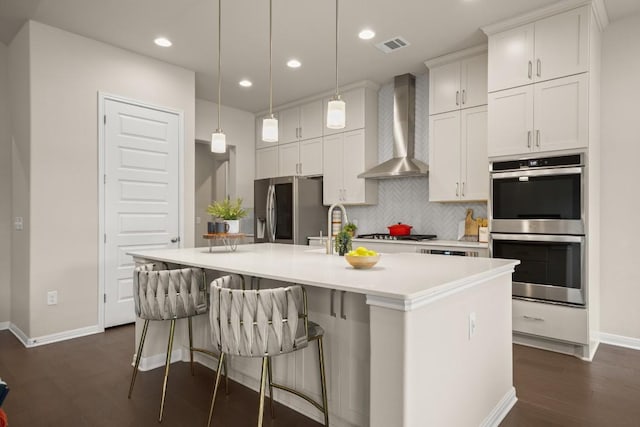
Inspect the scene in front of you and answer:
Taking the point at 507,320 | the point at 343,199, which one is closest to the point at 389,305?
the point at 507,320

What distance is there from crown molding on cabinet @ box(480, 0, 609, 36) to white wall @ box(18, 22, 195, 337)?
3723 mm

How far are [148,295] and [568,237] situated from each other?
125 inches

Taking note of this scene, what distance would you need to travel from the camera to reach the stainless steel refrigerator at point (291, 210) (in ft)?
17.4

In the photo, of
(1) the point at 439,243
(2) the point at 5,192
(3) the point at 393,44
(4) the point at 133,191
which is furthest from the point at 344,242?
(2) the point at 5,192

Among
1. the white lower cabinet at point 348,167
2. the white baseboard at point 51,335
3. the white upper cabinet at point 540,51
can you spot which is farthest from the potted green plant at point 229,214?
the white upper cabinet at point 540,51

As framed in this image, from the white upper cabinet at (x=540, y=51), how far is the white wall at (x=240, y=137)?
393cm

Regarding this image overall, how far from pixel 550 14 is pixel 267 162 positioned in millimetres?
4194

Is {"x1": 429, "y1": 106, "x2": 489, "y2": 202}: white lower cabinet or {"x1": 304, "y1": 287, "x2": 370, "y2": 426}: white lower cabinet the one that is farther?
{"x1": 429, "y1": 106, "x2": 489, "y2": 202}: white lower cabinet

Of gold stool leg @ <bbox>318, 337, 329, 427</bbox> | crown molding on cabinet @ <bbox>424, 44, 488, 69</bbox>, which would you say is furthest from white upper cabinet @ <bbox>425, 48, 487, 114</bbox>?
gold stool leg @ <bbox>318, 337, 329, 427</bbox>

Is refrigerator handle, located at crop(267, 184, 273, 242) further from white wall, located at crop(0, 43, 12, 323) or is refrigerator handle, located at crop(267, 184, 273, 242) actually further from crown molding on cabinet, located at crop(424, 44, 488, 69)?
white wall, located at crop(0, 43, 12, 323)

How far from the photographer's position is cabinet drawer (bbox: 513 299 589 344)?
10.2 feet

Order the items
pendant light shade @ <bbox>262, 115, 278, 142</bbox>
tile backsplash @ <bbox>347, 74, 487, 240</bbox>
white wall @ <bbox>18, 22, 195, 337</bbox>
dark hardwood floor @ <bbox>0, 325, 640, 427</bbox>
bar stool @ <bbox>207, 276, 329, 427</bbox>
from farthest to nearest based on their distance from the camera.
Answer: tile backsplash @ <bbox>347, 74, 487, 240</bbox>, white wall @ <bbox>18, 22, 195, 337</bbox>, pendant light shade @ <bbox>262, 115, 278, 142</bbox>, dark hardwood floor @ <bbox>0, 325, 640, 427</bbox>, bar stool @ <bbox>207, 276, 329, 427</bbox>

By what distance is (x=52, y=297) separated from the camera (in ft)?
11.7

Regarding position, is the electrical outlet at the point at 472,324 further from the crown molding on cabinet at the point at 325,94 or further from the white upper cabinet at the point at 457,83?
the crown molding on cabinet at the point at 325,94
